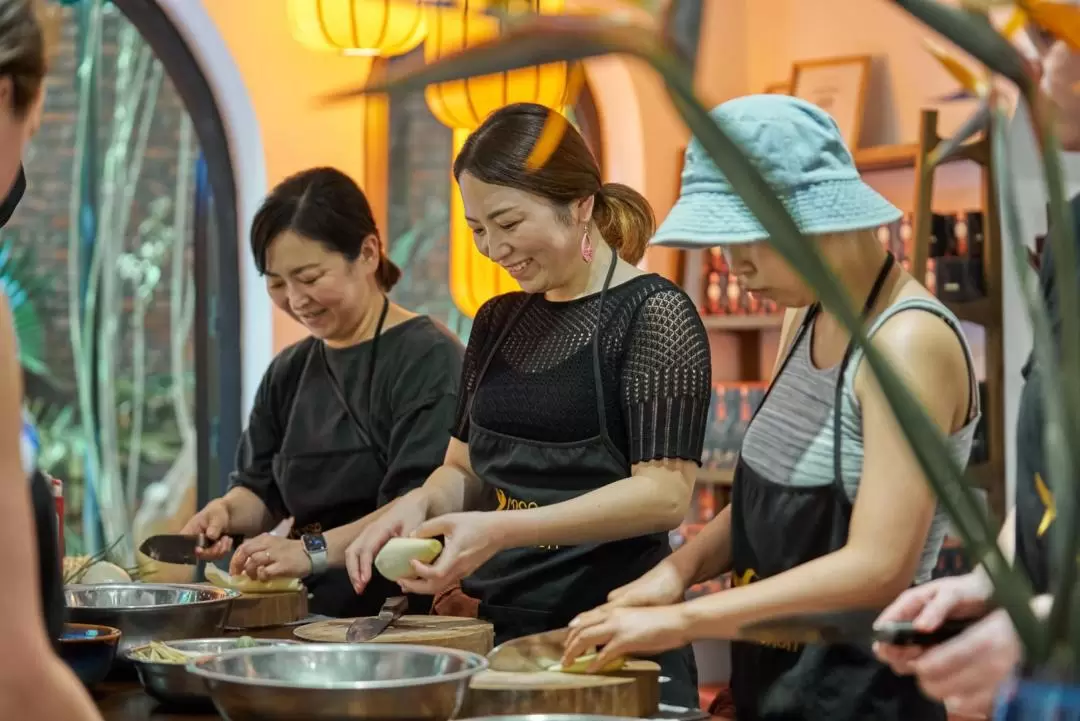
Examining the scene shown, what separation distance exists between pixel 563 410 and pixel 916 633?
1.27 metres

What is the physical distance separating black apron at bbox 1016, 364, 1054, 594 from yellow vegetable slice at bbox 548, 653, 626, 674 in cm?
49

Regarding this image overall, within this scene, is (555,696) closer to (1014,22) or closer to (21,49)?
(21,49)

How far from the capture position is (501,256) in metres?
2.48

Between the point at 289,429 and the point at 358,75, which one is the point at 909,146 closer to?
the point at 358,75

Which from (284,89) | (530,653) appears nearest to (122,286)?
(284,89)

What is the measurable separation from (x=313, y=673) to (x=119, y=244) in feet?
13.9

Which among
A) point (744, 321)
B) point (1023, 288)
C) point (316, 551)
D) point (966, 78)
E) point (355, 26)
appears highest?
point (355, 26)

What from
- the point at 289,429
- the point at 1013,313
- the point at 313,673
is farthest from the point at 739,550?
the point at 1013,313

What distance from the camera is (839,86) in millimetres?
5914

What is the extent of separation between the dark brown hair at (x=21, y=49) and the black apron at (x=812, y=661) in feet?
3.37

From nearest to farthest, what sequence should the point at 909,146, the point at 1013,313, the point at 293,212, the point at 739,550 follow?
the point at 739,550, the point at 293,212, the point at 1013,313, the point at 909,146

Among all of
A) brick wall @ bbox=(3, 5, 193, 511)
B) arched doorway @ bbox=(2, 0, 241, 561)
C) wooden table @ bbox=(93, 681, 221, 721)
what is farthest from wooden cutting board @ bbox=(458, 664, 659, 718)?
brick wall @ bbox=(3, 5, 193, 511)

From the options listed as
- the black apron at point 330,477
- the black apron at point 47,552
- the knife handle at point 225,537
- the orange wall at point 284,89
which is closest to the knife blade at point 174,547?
the knife handle at point 225,537

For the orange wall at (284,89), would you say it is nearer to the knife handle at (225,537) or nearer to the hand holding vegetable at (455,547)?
the knife handle at (225,537)
